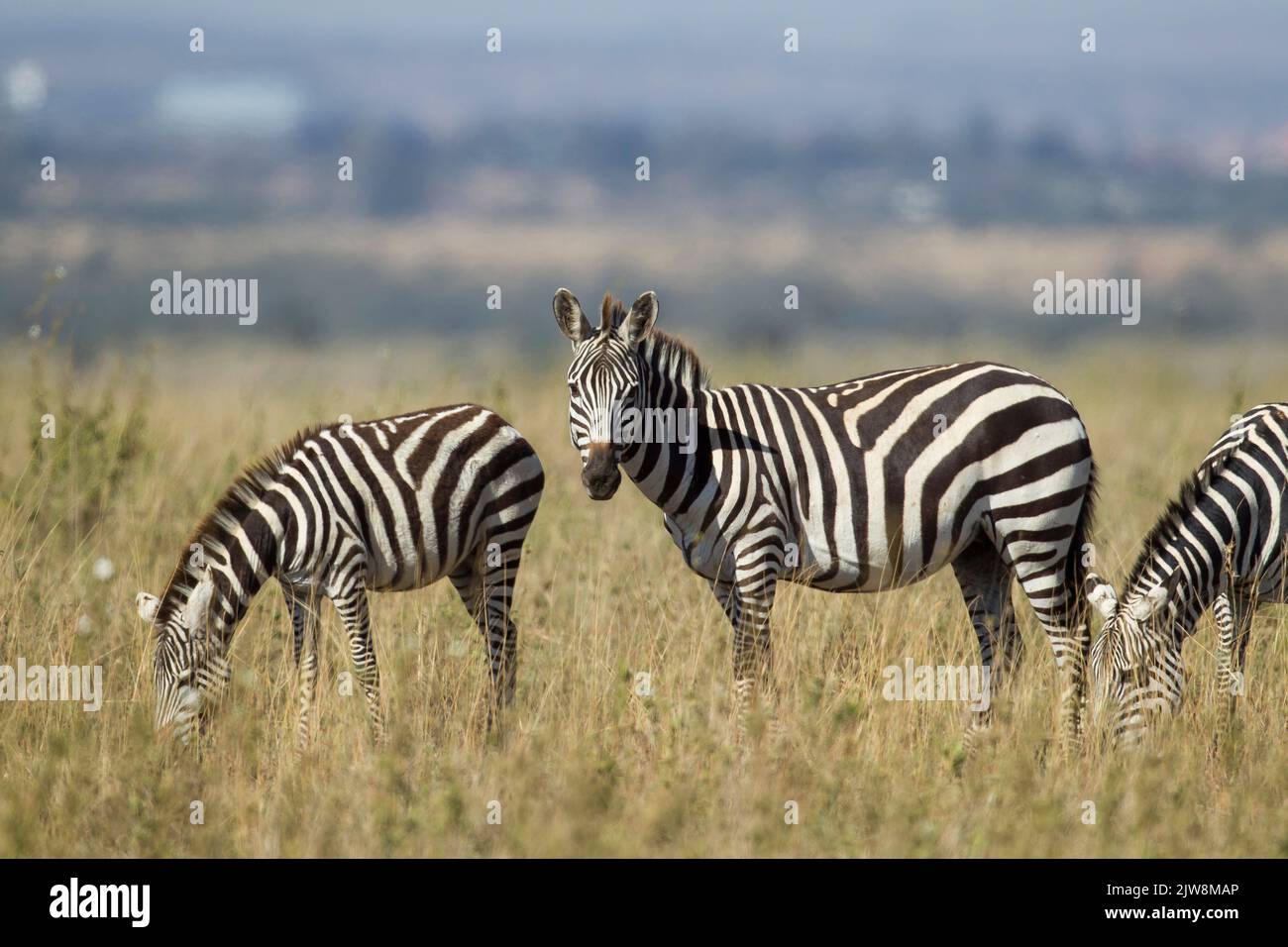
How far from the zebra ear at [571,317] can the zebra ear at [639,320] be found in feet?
0.69

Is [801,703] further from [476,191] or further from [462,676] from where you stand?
[476,191]

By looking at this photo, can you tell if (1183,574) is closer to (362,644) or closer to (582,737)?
(582,737)

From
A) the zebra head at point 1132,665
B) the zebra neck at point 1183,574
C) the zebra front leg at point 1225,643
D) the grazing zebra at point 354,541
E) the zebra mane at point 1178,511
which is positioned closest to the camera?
the zebra head at point 1132,665

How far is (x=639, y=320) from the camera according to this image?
7.82 m

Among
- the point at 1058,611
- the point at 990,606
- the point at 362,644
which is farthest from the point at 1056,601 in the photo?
the point at 362,644

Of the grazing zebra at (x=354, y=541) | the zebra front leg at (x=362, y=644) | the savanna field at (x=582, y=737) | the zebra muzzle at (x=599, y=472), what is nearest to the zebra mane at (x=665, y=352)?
the zebra muzzle at (x=599, y=472)

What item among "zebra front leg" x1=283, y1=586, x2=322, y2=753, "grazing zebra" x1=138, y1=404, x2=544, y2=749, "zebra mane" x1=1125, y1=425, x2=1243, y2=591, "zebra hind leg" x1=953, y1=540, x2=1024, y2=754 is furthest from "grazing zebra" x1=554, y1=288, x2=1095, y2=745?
"zebra front leg" x1=283, y1=586, x2=322, y2=753

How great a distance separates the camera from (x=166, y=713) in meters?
7.12

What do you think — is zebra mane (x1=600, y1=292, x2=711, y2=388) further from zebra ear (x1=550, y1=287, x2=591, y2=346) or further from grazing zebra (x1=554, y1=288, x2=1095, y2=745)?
zebra ear (x1=550, y1=287, x2=591, y2=346)

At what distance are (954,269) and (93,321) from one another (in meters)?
34.2

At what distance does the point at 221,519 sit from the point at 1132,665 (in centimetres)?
509

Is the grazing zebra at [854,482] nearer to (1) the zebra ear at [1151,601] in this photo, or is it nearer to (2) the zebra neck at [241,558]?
(1) the zebra ear at [1151,601]

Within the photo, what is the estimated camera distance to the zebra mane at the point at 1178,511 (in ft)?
24.6

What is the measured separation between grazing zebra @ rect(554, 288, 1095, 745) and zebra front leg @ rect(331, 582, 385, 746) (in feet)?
5.68
